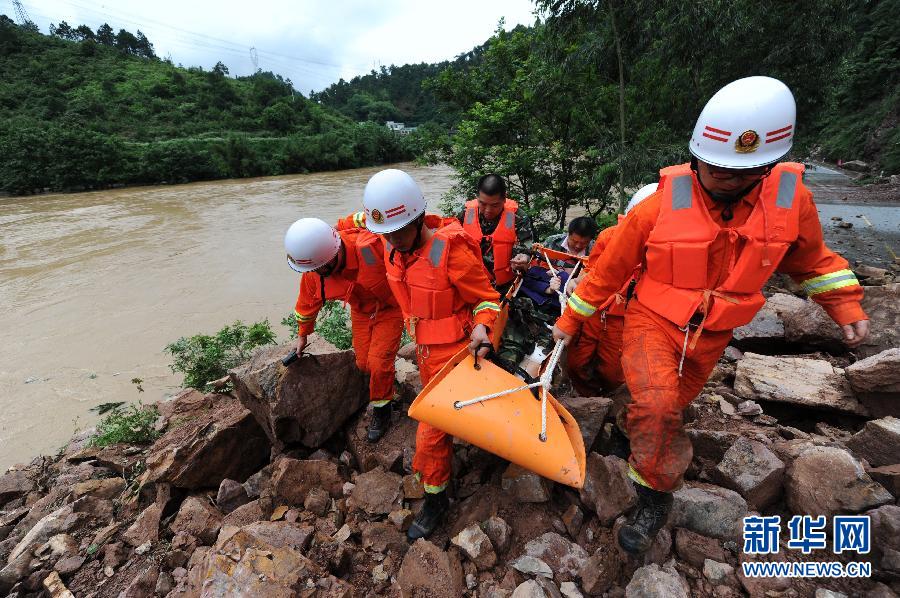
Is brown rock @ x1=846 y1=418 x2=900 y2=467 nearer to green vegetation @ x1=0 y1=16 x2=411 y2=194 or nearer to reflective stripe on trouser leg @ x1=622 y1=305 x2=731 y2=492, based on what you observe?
reflective stripe on trouser leg @ x1=622 y1=305 x2=731 y2=492

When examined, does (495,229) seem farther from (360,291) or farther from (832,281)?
(832,281)

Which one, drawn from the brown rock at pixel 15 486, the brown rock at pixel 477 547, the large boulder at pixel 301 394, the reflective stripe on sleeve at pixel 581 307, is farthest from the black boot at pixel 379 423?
the brown rock at pixel 15 486

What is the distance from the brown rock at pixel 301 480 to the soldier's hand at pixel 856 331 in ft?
8.56

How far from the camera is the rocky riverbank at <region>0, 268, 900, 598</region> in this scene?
1752mm

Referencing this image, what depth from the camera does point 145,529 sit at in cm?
237

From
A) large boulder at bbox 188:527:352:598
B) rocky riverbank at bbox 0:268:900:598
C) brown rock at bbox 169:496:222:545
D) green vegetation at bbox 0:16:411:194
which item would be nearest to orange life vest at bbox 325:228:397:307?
rocky riverbank at bbox 0:268:900:598

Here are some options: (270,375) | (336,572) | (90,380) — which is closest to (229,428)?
(270,375)

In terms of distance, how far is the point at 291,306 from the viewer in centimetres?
827

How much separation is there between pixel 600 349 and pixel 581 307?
2.99 ft

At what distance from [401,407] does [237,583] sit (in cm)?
166

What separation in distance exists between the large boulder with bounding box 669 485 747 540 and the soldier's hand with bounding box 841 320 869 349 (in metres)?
0.82

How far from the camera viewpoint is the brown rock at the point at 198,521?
89.2 inches

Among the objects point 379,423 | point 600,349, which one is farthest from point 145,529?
point 600,349

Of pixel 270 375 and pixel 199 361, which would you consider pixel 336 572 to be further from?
pixel 199 361
